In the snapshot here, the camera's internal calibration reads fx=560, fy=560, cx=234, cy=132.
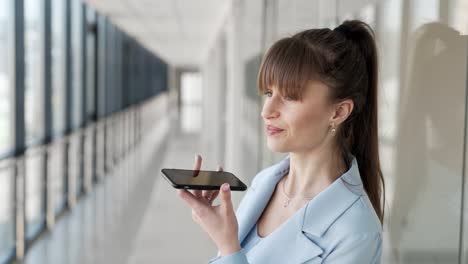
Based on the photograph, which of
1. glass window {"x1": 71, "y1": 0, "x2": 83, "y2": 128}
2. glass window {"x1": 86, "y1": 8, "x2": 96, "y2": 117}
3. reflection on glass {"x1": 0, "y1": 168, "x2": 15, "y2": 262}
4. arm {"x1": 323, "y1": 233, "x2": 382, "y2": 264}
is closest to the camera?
arm {"x1": 323, "y1": 233, "x2": 382, "y2": 264}

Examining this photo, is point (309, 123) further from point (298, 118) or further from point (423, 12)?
point (423, 12)

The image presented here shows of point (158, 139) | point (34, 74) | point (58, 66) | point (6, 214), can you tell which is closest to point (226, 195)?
point (6, 214)

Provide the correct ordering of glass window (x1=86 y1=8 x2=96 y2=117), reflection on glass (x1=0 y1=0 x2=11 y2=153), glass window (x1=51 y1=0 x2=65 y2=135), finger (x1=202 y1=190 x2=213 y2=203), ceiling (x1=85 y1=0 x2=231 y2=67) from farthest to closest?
glass window (x1=86 y1=8 x2=96 y2=117)
ceiling (x1=85 y1=0 x2=231 y2=67)
glass window (x1=51 y1=0 x2=65 y2=135)
reflection on glass (x1=0 y1=0 x2=11 y2=153)
finger (x1=202 y1=190 x2=213 y2=203)

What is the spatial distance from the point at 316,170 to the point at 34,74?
4743 mm

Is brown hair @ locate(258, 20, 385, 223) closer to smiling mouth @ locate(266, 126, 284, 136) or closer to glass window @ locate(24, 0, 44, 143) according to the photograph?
smiling mouth @ locate(266, 126, 284, 136)

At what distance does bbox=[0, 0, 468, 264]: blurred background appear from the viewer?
110 centimetres

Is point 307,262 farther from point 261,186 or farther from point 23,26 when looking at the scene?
point 23,26

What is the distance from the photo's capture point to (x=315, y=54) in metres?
1.00

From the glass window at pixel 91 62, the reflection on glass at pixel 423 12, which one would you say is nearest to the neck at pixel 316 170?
the reflection on glass at pixel 423 12

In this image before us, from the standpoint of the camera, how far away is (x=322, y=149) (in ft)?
3.57

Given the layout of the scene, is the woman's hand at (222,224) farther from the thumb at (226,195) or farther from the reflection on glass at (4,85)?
the reflection on glass at (4,85)

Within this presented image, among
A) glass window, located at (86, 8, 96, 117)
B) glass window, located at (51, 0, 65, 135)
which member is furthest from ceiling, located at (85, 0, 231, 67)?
glass window, located at (51, 0, 65, 135)

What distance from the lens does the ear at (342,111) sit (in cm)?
104

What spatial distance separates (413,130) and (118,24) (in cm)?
1031
